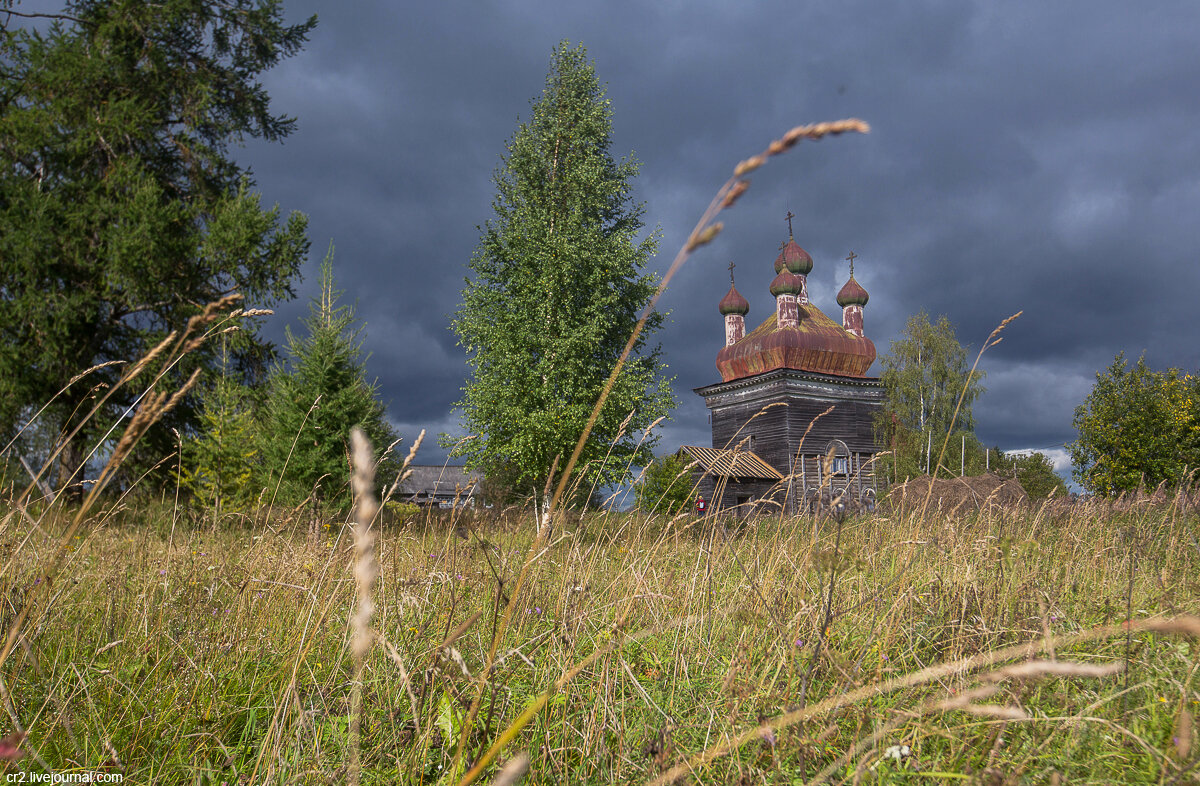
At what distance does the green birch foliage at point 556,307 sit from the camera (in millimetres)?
16469

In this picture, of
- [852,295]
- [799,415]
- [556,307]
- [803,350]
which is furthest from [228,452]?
[852,295]

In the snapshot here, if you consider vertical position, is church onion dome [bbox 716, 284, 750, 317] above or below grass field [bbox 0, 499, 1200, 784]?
above

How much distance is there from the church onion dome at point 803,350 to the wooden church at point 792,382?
5 cm

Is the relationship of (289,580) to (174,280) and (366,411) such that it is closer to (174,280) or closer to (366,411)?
(366,411)

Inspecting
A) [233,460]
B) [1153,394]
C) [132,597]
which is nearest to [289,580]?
[132,597]

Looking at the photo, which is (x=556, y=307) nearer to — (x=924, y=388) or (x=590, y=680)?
(x=590, y=680)

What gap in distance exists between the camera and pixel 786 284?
36344 millimetres

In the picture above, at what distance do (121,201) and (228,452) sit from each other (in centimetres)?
617

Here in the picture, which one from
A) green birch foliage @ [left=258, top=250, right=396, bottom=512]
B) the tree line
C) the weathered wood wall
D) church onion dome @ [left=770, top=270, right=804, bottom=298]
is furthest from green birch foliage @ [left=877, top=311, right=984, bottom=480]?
green birch foliage @ [left=258, top=250, right=396, bottom=512]

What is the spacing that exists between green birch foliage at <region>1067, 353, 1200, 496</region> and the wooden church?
847 cm

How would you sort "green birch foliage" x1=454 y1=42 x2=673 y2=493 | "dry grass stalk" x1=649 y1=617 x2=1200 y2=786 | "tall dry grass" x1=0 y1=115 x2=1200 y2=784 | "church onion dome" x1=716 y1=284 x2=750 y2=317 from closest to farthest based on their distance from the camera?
"dry grass stalk" x1=649 y1=617 x2=1200 y2=786
"tall dry grass" x1=0 y1=115 x2=1200 y2=784
"green birch foliage" x1=454 y1=42 x2=673 y2=493
"church onion dome" x1=716 y1=284 x2=750 y2=317

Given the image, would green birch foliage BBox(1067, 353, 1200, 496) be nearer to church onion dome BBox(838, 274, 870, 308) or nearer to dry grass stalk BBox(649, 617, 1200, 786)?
church onion dome BBox(838, 274, 870, 308)

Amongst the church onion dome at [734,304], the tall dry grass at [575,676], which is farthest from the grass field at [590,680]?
the church onion dome at [734,304]

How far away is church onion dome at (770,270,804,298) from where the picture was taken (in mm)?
36250
